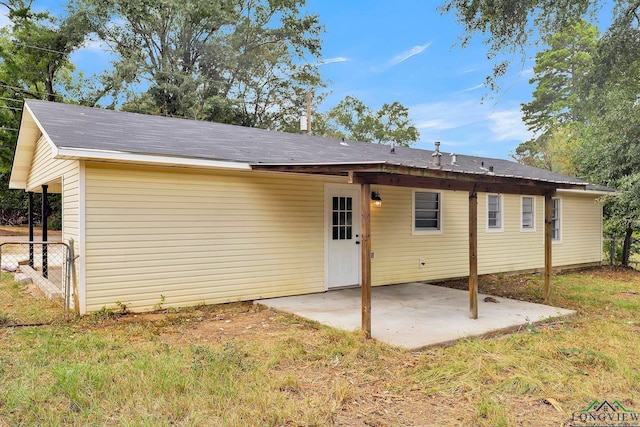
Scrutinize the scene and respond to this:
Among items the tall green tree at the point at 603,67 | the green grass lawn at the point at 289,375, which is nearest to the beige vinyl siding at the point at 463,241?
the tall green tree at the point at 603,67

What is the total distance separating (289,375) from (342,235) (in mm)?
4487

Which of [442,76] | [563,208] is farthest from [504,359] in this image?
[442,76]

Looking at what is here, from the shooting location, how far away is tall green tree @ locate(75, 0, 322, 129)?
62.7 feet

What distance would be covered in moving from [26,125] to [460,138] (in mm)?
34812

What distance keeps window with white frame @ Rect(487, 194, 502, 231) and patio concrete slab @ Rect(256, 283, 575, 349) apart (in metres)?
3.57

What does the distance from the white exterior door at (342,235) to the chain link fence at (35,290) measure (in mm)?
4181

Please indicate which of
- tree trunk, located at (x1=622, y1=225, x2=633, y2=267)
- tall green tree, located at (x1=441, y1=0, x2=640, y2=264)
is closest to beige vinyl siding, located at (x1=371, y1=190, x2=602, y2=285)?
tree trunk, located at (x1=622, y1=225, x2=633, y2=267)

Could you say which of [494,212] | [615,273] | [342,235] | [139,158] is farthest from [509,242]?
[139,158]

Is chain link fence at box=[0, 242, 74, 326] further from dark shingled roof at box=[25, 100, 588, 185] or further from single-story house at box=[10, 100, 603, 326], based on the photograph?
dark shingled roof at box=[25, 100, 588, 185]

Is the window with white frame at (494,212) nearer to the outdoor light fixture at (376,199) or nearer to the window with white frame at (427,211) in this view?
the window with white frame at (427,211)

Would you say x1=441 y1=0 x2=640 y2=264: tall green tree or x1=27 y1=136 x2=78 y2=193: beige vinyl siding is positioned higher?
x1=441 y1=0 x2=640 y2=264: tall green tree

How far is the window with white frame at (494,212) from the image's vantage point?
1055 cm

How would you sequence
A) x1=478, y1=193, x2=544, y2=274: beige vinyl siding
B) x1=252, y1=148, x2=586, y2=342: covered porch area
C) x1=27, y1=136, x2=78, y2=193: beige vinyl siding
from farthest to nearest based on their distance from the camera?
x1=478, y1=193, x2=544, y2=274: beige vinyl siding
x1=27, y1=136, x2=78, y2=193: beige vinyl siding
x1=252, y1=148, x2=586, y2=342: covered porch area

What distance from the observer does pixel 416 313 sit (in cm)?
602
